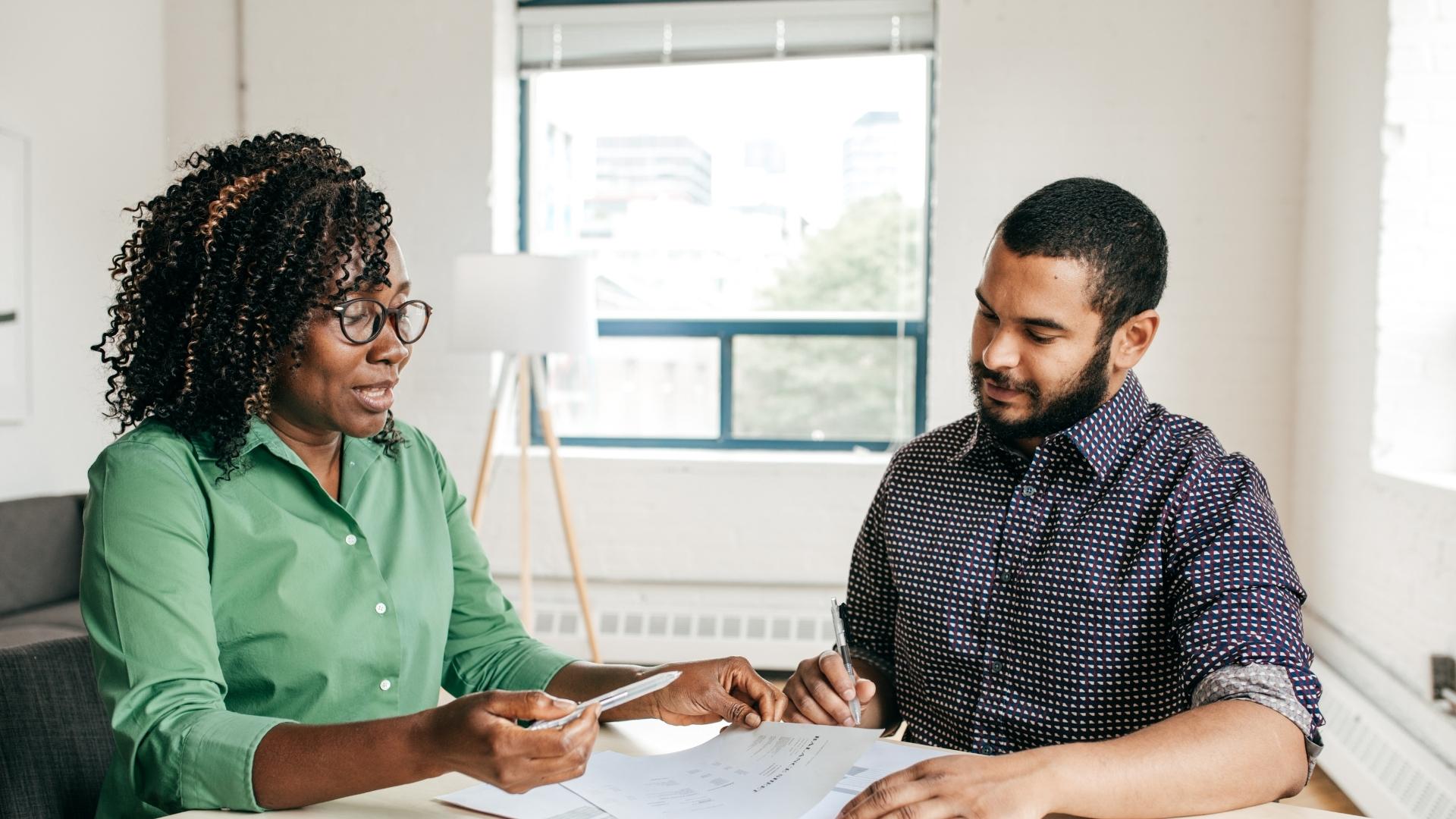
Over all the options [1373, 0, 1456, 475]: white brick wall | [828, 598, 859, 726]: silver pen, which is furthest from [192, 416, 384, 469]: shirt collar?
[1373, 0, 1456, 475]: white brick wall

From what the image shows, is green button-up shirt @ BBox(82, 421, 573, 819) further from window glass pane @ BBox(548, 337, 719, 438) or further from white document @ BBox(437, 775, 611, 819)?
window glass pane @ BBox(548, 337, 719, 438)

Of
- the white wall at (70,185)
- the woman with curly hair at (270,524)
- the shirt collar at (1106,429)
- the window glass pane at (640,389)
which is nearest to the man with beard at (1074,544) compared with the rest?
the shirt collar at (1106,429)

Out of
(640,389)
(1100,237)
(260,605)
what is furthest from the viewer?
(640,389)

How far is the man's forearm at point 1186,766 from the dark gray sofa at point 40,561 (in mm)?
3065

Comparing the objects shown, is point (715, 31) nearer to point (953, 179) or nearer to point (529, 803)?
point (953, 179)

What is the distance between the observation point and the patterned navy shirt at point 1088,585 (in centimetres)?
126

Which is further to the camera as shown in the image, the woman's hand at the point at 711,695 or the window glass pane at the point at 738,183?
the window glass pane at the point at 738,183

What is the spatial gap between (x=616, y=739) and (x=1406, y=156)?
2.85 metres

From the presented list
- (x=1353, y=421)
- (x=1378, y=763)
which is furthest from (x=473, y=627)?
(x=1353, y=421)

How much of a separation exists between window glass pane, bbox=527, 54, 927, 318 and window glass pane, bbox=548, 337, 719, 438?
0.52ft

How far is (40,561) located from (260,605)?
287 cm

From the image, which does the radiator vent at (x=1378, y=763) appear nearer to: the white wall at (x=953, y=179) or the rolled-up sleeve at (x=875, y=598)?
the white wall at (x=953, y=179)

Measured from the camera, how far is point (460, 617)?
5.08 ft

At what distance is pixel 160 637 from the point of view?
110 centimetres
